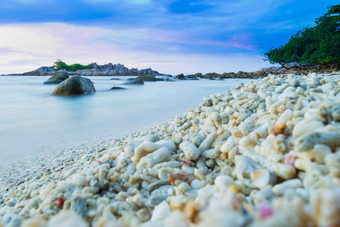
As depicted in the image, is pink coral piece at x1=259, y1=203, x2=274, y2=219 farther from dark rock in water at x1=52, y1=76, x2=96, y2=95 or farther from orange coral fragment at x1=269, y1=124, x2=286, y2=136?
dark rock in water at x1=52, y1=76, x2=96, y2=95

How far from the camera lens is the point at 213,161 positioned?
1.41 metres

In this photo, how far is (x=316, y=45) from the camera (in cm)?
1076

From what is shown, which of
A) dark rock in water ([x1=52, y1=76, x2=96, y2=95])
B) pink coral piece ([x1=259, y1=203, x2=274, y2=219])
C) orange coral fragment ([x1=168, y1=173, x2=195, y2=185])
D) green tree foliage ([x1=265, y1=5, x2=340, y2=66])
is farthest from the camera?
green tree foliage ([x1=265, y1=5, x2=340, y2=66])

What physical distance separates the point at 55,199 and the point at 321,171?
1.12 metres

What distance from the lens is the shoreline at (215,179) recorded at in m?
0.67

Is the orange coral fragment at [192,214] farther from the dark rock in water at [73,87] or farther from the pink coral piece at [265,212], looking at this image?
the dark rock in water at [73,87]

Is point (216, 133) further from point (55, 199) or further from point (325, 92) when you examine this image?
Answer: point (55, 199)

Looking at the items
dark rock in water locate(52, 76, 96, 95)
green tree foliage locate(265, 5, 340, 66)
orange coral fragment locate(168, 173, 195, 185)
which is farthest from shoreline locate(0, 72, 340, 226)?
green tree foliage locate(265, 5, 340, 66)

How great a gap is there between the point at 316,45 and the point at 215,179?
1183 centimetres

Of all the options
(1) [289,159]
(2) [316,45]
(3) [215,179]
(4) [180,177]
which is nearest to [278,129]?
(1) [289,159]

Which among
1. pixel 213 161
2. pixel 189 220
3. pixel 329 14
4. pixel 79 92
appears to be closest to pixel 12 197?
pixel 213 161

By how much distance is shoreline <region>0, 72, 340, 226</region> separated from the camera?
674mm

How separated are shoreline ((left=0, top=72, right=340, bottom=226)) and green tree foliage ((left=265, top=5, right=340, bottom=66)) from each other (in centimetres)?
962

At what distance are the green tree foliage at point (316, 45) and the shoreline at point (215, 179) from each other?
9.62 meters
